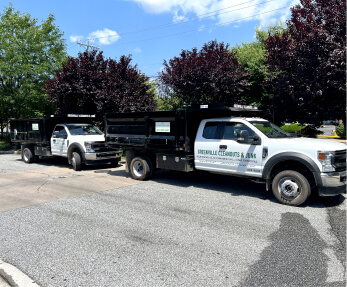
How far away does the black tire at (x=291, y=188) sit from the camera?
632 cm

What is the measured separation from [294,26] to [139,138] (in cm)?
685

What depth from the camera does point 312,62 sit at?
9.44 meters

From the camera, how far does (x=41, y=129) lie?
13.5 m

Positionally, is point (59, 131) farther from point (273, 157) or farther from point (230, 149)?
point (273, 157)

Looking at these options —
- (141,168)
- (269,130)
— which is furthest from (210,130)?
(141,168)

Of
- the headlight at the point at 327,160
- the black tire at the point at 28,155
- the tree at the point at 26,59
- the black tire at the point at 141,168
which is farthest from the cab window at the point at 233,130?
the tree at the point at 26,59

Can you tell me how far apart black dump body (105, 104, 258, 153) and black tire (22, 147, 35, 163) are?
6101 millimetres

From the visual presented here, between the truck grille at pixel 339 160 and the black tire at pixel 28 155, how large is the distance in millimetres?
12760

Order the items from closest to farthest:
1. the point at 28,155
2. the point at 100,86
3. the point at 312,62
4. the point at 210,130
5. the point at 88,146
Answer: the point at 210,130, the point at 312,62, the point at 88,146, the point at 28,155, the point at 100,86

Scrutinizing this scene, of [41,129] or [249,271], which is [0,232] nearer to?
[249,271]

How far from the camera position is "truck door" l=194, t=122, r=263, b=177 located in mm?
7137

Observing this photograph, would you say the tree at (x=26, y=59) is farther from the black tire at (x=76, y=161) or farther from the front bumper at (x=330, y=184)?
the front bumper at (x=330, y=184)

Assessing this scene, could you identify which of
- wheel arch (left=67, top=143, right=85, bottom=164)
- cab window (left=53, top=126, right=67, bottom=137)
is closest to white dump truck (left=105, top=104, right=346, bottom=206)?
wheel arch (left=67, top=143, right=85, bottom=164)

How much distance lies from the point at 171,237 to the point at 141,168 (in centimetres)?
506
